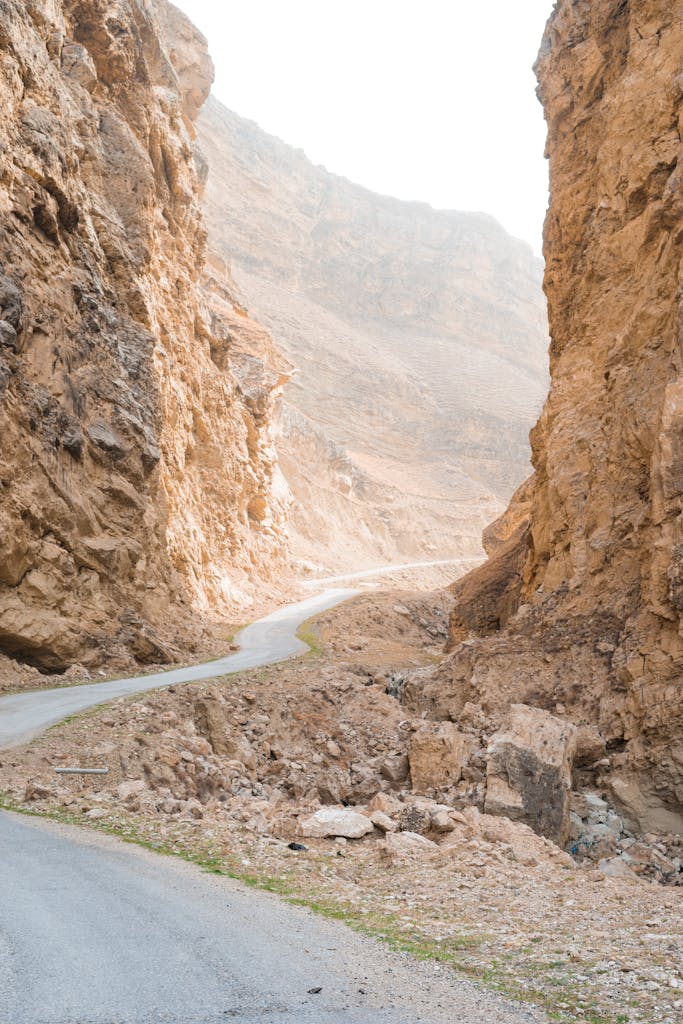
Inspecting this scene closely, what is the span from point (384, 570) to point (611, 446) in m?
47.5

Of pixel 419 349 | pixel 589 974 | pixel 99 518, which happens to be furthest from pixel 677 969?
pixel 419 349

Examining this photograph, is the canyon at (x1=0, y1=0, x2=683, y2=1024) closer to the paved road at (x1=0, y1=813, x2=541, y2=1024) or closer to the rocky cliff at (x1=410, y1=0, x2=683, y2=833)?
the rocky cliff at (x1=410, y1=0, x2=683, y2=833)

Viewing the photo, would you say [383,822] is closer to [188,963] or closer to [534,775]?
[534,775]

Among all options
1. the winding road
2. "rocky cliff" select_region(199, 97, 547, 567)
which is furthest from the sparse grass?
"rocky cliff" select_region(199, 97, 547, 567)

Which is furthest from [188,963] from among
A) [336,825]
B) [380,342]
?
[380,342]

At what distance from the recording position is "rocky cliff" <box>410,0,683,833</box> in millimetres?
13352

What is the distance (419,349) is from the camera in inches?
5079

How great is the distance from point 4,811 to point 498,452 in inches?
3973

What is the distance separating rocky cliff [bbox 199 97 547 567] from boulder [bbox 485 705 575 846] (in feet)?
160

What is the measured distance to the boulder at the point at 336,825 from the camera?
952 cm

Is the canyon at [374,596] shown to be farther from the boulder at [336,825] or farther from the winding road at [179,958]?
the winding road at [179,958]

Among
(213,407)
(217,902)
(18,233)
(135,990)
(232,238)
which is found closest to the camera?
(135,990)

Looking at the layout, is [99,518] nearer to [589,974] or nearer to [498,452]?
[589,974]

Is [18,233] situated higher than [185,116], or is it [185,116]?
[185,116]
